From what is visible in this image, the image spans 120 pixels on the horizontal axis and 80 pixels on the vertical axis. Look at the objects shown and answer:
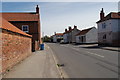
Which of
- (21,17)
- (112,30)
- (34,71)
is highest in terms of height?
(21,17)

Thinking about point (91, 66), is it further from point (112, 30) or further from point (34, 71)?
point (112, 30)

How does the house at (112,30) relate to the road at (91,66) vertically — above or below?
above

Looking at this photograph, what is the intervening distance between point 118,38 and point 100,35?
6122mm

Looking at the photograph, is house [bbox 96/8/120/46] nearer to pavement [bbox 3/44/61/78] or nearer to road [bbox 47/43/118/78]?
road [bbox 47/43/118/78]

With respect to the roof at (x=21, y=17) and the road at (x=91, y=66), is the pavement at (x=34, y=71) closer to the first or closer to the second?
the road at (x=91, y=66)

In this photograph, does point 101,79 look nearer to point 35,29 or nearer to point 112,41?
point 35,29

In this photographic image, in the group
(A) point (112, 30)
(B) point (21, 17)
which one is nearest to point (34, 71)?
(B) point (21, 17)

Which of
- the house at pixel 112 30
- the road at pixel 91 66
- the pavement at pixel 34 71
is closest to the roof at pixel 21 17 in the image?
the house at pixel 112 30

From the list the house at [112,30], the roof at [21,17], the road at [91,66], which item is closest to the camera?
the road at [91,66]

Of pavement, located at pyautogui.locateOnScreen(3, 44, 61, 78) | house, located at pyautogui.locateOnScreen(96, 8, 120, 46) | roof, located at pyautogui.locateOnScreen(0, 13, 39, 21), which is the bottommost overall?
pavement, located at pyautogui.locateOnScreen(3, 44, 61, 78)

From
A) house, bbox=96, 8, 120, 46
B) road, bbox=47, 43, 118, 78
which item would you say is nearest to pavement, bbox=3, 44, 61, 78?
road, bbox=47, 43, 118, 78

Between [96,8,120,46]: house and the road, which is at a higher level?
[96,8,120,46]: house

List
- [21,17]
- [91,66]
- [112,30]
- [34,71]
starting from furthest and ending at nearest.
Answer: [112,30]
[21,17]
[91,66]
[34,71]

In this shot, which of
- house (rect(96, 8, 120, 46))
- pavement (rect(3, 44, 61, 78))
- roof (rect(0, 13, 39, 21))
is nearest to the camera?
pavement (rect(3, 44, 61, 78))
